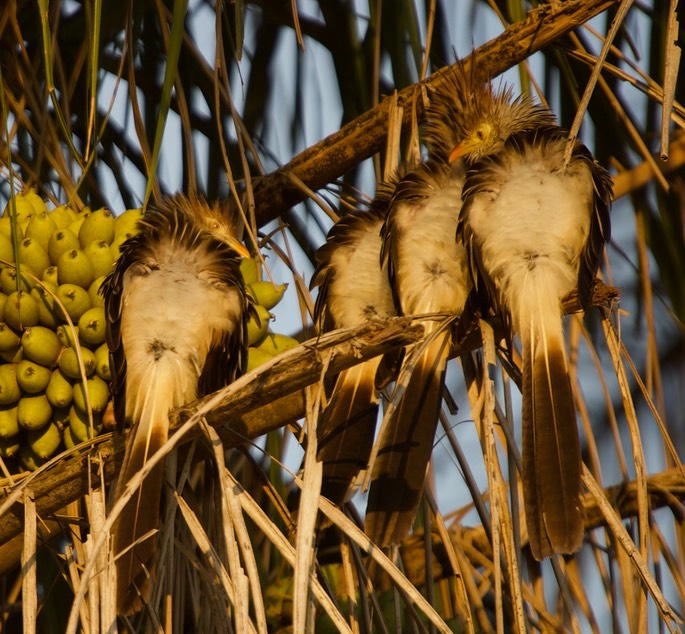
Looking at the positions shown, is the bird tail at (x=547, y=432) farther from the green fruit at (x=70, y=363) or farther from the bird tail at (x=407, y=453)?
the green fruit at (x=70, y=363)

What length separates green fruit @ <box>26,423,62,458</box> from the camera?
98.0 inches

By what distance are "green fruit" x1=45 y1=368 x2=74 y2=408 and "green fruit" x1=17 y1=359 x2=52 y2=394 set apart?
0.02 m

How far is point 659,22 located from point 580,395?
976mm

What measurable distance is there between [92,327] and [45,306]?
0.43 feet

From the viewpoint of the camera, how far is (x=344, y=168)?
286 centimetres

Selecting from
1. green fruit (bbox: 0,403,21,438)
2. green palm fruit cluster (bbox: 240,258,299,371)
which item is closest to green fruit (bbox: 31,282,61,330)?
green fruit (bbox: 0,403,21,438)

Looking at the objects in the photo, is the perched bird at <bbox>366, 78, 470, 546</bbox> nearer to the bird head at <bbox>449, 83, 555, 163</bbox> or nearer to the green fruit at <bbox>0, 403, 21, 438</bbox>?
the bird head at <bbox>449, 83, 555, 163</bbox>

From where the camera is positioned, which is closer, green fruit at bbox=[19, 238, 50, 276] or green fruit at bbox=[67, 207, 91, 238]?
green fruit at bbox=[19, 238, 50, 276]

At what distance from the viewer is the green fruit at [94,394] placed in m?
2.49

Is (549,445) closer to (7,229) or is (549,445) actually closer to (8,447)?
(8,447)

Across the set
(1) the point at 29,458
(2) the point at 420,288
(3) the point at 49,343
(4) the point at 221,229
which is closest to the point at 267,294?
(4) the point at 221,229

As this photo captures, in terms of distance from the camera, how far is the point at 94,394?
→ 2.53 meters

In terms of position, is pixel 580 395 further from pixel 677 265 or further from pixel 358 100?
pixel 358 100

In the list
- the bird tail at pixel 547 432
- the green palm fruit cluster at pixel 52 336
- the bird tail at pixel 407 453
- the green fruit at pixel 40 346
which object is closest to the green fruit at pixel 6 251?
the green palm fruit cluster at pixel 52 336
